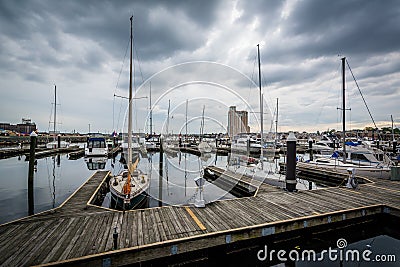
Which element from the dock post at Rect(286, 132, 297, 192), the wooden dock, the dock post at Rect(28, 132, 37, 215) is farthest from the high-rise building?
the dock post at Rect(28, 132, 37, 215)

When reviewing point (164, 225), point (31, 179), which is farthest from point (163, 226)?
point (31, 179)

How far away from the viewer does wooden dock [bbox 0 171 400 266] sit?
5.19 m

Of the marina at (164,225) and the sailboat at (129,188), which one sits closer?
the marina at (164,225)

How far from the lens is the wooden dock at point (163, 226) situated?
204 inches

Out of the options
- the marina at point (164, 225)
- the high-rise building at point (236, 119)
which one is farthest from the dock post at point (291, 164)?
the high-rise building at point (236, 119)

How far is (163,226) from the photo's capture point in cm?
666

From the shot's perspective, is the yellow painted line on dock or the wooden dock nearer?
the wooden dock

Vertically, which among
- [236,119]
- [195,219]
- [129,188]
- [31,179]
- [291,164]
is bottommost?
[31,179]

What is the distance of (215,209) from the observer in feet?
27.3

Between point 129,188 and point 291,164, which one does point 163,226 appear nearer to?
point 129,188

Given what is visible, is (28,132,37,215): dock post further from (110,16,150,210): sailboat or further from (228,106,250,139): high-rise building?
(228,106,250,139): high-rise building

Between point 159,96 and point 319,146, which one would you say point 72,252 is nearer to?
point 159,96

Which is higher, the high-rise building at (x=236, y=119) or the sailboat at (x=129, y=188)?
the high-rise building at (x=236, y=119)

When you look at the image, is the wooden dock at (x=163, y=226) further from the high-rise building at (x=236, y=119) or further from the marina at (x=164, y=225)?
the high-rise building at (x=236, y=119)
